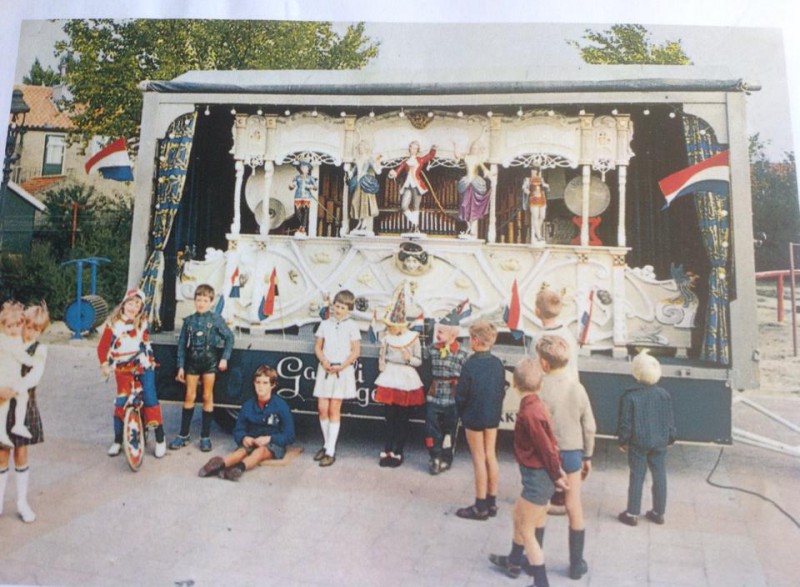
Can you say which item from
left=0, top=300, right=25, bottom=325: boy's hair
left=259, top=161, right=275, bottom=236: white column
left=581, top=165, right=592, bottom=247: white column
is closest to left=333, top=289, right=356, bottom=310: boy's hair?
left=259, top=161, right=275, bottom=236: white column

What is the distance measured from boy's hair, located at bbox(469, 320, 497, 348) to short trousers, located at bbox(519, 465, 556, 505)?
69cm

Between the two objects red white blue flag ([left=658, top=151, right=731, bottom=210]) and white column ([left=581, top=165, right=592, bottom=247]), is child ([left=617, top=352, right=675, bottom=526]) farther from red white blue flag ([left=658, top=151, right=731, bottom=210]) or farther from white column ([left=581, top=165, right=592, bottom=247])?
red white blue flag ([left=658, top=151, right=731, bottom=210])

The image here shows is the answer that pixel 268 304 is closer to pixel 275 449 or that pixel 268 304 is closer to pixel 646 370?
pixel 275 449

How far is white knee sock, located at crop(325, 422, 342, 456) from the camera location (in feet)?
10.5

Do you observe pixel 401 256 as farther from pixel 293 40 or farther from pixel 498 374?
pixel 293 40

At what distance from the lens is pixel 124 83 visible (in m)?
3.45

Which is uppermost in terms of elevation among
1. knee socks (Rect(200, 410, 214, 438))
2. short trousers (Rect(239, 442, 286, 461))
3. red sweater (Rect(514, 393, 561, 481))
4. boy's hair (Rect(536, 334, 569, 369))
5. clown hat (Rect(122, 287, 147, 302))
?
clown hat (Rect(122, 287, 147, 302))

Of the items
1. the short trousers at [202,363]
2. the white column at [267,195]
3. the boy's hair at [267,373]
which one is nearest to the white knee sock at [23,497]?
the short trousers at [202,363]

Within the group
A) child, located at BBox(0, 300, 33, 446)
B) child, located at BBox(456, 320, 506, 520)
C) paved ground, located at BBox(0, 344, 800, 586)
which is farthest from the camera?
child, located at BBox(0, 300, 33, 446)

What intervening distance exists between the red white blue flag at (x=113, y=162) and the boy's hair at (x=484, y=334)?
225 cm

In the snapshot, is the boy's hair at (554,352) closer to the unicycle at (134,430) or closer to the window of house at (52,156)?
the unicycle at (134,430)

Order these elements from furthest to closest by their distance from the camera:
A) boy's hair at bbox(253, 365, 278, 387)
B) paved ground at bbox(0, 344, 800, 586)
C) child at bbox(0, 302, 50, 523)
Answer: boy's hair at bbox(253, 365, 278, 387) < child at bbox(0, 302, 50, 523) < paved ground at bbox(0, 344, 800, 586)

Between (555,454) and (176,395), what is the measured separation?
2276 mm

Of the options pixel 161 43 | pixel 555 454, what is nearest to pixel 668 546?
pixel 555 454
